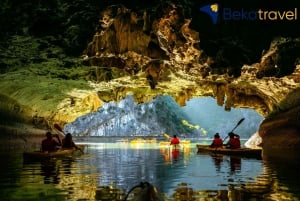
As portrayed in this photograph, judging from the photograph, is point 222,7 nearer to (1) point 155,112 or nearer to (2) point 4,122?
(2) point 4,122

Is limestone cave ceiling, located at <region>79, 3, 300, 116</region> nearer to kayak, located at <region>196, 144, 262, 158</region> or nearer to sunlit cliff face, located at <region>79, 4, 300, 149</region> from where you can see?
sunlit cliff face, located at <region>79, 4, 300, 149</region>

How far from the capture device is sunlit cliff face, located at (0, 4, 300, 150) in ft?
59.1

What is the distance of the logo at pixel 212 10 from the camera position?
16802mm

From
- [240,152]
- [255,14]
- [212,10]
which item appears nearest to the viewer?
[212,10]

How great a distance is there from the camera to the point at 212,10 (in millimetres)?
17047

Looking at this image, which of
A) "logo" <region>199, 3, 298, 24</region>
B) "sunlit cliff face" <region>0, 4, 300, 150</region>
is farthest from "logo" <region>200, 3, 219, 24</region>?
"sunlit cliff face" <region>0, 4, 300, 150</region>

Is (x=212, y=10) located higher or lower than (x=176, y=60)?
higher

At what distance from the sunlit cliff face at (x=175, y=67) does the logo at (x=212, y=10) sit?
0.90 m

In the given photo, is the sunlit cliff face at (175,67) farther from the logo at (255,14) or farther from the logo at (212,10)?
the logo at (255,14)

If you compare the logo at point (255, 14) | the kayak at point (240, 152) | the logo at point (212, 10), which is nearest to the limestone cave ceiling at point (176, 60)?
the logo at point (212, 10)

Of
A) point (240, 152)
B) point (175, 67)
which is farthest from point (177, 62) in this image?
point (240, 152)

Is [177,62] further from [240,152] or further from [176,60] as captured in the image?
[240,152]

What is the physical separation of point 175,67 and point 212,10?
23.2 ft

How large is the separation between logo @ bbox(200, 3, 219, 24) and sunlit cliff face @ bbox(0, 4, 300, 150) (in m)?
0.90
